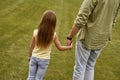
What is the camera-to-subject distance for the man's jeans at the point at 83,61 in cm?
522

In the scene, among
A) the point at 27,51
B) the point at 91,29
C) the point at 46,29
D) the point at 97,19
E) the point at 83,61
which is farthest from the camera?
the point at 27,51

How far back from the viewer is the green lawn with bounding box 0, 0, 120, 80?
686 centimetres

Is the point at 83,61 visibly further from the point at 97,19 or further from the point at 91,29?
the point at 97,19

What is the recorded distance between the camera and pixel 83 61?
5.27 metres

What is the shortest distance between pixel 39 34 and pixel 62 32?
5.83 meters

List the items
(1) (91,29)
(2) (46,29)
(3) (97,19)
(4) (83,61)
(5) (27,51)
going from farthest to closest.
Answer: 1. (5) (27,51)
2. (4) (83,61)
3. (1) (91,29)
4. (3) (97,19)
5. (2) (46,29)

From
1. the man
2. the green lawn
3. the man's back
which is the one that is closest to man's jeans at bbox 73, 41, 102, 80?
the man

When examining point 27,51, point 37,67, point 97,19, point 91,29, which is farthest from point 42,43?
→ point 27,51

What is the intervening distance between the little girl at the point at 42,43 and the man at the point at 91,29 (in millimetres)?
312

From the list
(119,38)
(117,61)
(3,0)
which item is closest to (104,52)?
(117,61)

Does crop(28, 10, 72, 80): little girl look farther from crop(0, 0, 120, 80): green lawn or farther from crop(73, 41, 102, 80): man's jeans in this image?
crop(0, 0, 120, 80): green lawn

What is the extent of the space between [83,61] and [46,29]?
91 centimetres

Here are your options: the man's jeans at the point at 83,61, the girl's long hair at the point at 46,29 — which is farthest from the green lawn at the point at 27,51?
the girl's long hair at the point at 46,29

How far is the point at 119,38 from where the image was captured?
1082 centimetres
